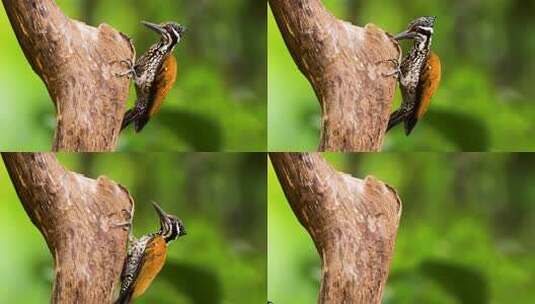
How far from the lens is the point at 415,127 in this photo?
8.87 ft

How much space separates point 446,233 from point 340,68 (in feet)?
1.83

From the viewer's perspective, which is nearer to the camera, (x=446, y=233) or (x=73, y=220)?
(x=73, y=220)

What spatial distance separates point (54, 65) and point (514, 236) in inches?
54.0

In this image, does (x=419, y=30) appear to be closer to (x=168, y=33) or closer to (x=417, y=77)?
(x=417, y=77)

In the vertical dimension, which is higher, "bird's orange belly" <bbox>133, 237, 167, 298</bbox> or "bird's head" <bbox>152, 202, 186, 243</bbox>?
"bird's head" <bbox>152, 202, 186, 243</bbox>

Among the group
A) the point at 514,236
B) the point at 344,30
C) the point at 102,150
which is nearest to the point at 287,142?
the point at 344,30

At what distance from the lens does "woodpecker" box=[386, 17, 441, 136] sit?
2689 mm

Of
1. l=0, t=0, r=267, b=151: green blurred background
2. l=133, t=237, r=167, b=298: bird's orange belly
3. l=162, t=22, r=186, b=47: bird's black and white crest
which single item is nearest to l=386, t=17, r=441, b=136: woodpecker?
l=0, t=0, r=267, b=151: green blurred background

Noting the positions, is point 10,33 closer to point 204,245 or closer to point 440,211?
point 204,245

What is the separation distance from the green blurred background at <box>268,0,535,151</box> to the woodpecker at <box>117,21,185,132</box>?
0.28 meters

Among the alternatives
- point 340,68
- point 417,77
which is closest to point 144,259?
point 340,68

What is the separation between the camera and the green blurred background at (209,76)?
2.66 meters

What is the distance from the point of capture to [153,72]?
266 cm

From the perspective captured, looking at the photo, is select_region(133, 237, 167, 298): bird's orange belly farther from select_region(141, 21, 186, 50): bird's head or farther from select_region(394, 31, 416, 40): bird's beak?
select_region(394, 31, 416, 40): bird's beak
